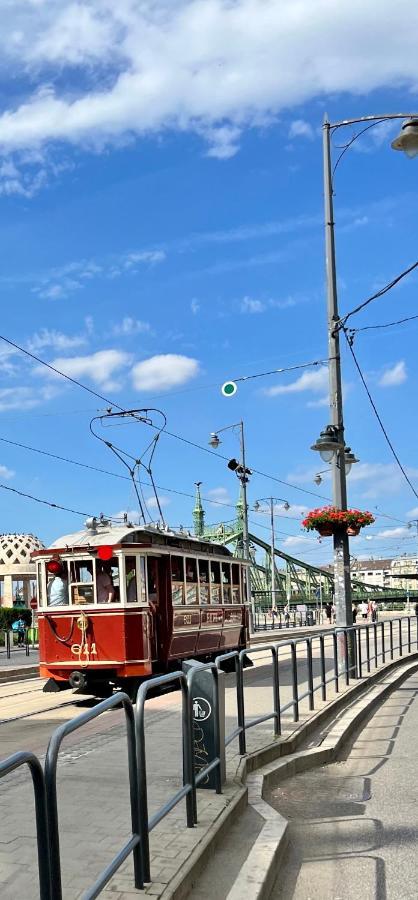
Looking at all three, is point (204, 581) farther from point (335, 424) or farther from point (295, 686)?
point (295, 686)

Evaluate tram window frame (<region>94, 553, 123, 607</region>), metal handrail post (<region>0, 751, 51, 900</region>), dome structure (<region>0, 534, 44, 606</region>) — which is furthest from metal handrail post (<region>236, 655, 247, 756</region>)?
dome structure (<region>0, 534, 44, 606</region>)

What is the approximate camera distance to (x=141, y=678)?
545 inches

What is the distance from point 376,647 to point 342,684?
4.44 m

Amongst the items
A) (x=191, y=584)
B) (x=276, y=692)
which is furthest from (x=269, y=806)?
(x=191, y=584)

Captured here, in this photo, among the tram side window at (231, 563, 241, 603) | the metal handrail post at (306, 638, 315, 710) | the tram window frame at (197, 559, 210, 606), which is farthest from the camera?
the tram side window at (231, 563, 241, 603)

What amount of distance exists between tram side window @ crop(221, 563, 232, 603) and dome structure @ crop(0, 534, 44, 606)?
2784cm

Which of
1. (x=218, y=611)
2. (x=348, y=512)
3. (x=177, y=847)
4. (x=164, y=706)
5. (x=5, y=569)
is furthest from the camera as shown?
(x=5, y=569)

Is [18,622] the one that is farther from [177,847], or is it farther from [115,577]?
[177,847]

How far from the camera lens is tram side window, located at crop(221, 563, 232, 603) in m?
18.6

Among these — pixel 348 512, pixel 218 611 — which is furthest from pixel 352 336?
pixel 218 611

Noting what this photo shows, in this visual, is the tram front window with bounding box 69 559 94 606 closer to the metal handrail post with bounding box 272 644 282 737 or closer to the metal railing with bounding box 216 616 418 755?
the metal railing with bounding box 216 616 418 755

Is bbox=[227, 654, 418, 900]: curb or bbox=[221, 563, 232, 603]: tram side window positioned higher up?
bbox=[221, 563, 232, 603]: tram side window

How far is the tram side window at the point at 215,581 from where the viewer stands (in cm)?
1761

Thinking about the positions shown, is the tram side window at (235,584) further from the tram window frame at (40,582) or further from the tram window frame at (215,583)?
the tram window frame at (40,582)
